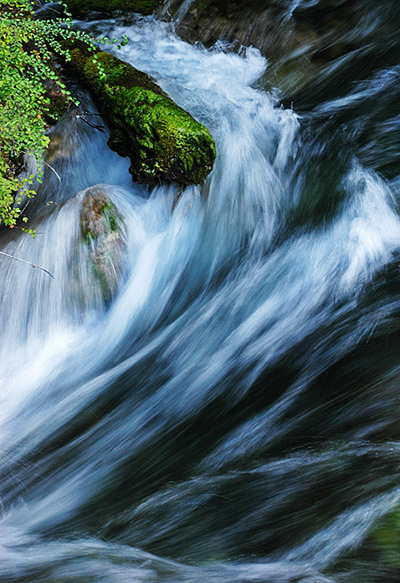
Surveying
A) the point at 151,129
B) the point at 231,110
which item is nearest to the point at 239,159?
the point at 231,110

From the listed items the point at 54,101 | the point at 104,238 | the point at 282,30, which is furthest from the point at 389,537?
the point at 282,30

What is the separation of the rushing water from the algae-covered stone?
1967 millimetres

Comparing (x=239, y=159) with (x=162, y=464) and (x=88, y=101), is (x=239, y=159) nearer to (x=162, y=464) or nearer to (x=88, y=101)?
(x=88, y=101)

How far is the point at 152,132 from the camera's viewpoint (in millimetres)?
5391

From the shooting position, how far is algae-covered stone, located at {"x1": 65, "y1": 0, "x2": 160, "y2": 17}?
8.05 metres

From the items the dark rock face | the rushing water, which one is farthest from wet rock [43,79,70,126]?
the dark rock face

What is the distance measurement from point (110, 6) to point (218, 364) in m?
6.59

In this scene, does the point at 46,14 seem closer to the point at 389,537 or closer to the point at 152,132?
the point at 152,132

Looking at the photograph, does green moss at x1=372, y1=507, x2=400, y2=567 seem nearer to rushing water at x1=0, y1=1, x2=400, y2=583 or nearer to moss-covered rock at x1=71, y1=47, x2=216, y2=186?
rushing water at x1=0, y1=1, x2=400, y2=583

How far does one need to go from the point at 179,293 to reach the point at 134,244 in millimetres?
745

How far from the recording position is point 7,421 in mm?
4691

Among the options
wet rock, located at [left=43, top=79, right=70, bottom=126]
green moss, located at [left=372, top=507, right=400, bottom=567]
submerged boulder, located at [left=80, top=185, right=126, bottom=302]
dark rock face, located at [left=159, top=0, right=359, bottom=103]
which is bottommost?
green moss, located at [left=372, top=507, right=400, bottom=567]

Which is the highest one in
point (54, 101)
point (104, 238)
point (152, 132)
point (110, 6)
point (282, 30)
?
point (110, 6)

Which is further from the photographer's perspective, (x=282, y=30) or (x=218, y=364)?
(x=282, y=30)
